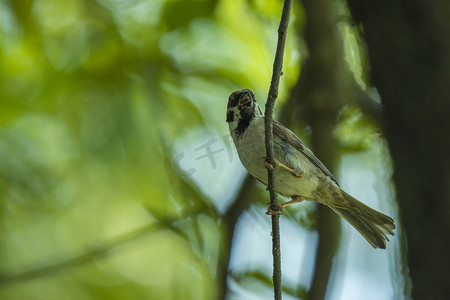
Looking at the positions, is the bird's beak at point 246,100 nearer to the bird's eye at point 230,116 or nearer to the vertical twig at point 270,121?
the bird's eye at point 230,116

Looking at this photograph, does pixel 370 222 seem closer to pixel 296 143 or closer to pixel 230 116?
pixel 296 143

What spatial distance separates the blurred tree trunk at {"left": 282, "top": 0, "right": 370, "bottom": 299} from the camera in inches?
200

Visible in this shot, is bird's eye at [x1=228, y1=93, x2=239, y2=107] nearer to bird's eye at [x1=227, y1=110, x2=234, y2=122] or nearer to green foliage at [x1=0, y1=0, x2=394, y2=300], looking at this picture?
bird's eye at [x1=227, y1=110, x2=234, y2=122]

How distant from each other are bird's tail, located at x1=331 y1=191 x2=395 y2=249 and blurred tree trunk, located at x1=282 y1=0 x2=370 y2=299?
192 mm

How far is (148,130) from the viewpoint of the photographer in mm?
6750

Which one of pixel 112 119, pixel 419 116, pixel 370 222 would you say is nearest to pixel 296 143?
pixel 370 222

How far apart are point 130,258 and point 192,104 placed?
211 centimetres

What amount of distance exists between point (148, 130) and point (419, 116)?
14.0 ft

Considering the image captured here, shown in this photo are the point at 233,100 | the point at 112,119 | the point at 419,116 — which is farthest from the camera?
the point at 112,119

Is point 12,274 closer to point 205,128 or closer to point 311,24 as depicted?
point 205,128

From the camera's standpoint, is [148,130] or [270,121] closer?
[270,121]

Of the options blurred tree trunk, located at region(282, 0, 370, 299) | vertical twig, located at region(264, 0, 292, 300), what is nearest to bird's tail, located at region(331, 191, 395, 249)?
blurred tree trunk, located at region(282, 0, 370, 299)

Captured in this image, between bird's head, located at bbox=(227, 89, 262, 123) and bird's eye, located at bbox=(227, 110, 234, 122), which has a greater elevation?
bird's head, located at bbox=(227, 89, 262, 123)

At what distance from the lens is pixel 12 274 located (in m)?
5.62
